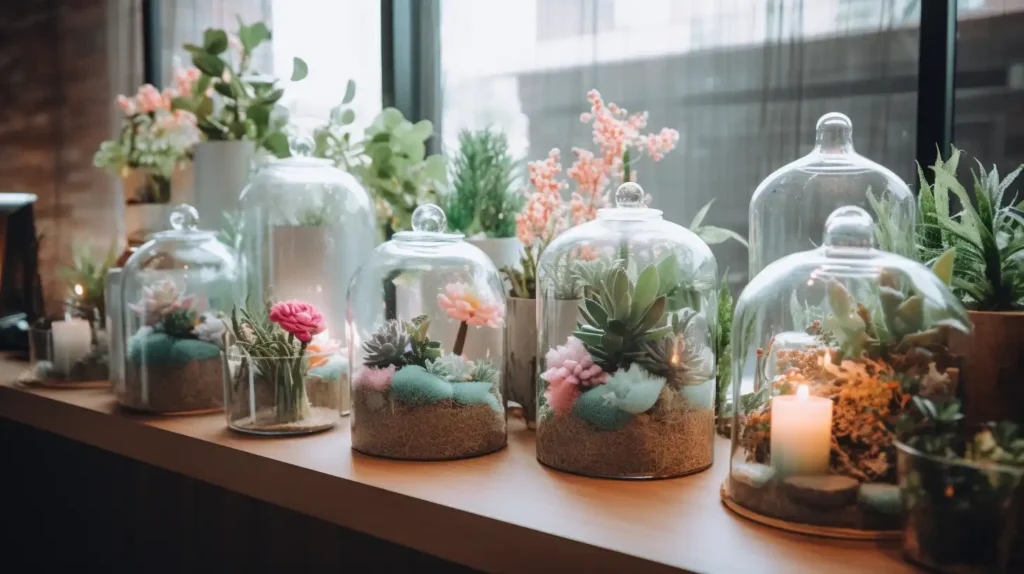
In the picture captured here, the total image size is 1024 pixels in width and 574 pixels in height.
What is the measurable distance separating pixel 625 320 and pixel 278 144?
0.87 m

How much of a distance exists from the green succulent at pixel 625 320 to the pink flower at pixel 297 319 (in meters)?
0.40

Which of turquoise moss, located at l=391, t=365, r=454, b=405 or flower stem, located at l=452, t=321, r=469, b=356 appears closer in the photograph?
turquoise moss, located at l=391, t=365, r=454, b=405

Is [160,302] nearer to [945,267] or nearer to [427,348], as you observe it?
[427,348]

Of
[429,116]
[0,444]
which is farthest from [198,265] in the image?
[0,444]

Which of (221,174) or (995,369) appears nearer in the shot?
(995,369)

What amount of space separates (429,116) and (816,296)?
1118 mm

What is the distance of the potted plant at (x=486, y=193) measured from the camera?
4.49ft

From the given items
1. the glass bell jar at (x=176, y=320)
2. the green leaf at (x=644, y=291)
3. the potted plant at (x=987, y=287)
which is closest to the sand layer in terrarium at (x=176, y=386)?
the glass bell jar at (x=176, y=320)

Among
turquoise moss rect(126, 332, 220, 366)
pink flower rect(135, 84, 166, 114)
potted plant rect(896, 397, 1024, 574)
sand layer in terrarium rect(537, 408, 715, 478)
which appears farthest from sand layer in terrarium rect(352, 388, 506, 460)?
pink flower rect(135, 84, 166, 114)

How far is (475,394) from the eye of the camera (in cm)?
105

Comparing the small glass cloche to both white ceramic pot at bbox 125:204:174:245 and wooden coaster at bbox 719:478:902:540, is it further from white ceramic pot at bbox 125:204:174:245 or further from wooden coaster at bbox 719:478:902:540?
wooden coaster at bbox 719:478:902:540

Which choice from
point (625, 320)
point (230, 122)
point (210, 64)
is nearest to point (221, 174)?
point (230, 122)

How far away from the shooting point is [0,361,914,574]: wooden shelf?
739 millimetres

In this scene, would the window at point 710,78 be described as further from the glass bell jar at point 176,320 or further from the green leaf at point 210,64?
the glass bell jar at point 176,320
